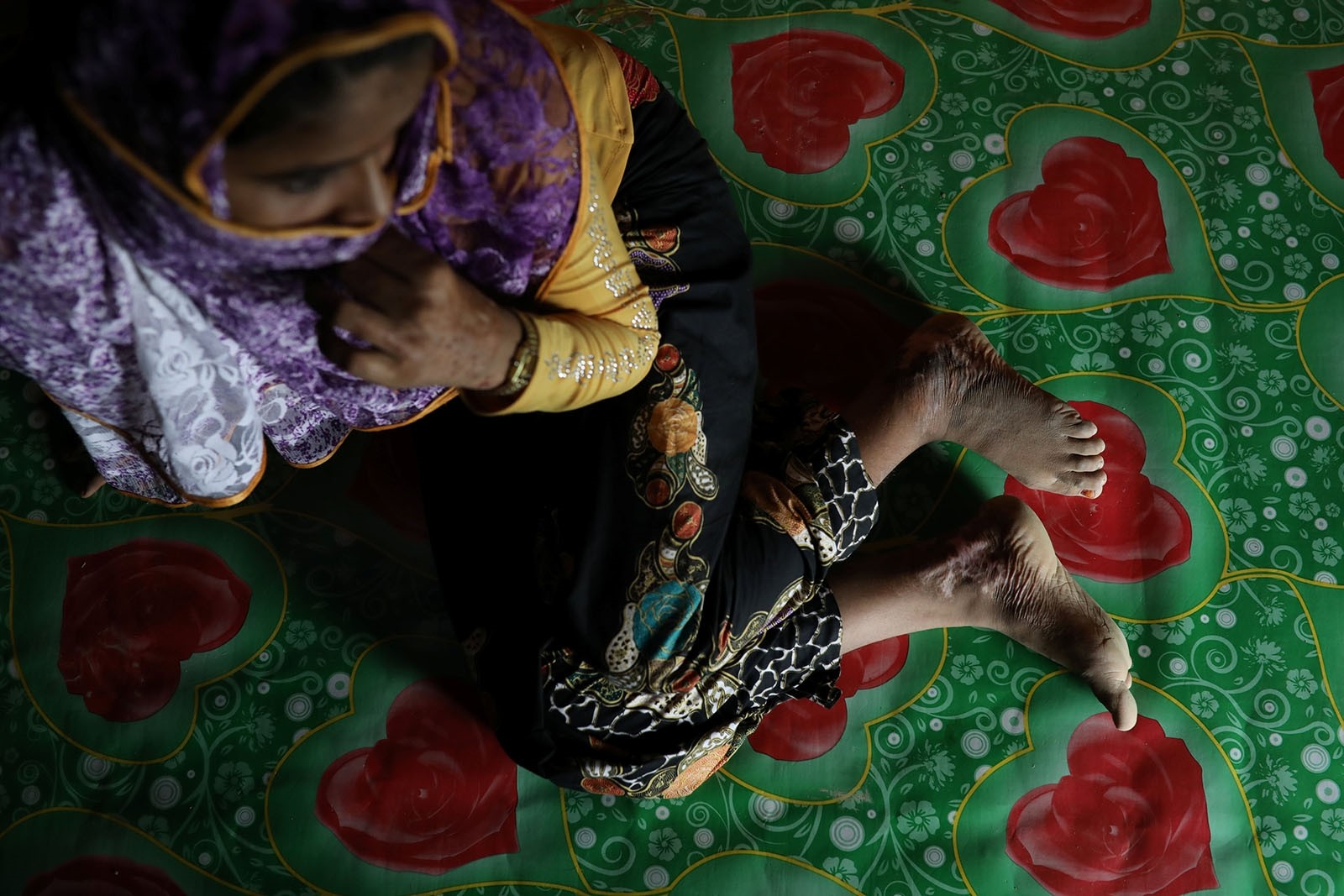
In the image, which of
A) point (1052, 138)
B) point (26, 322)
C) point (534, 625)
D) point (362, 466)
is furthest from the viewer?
point (1052, 138)

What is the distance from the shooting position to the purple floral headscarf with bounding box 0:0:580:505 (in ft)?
1.51

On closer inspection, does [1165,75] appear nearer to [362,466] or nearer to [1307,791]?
[1307,791]

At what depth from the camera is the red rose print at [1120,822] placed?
1.10 meters

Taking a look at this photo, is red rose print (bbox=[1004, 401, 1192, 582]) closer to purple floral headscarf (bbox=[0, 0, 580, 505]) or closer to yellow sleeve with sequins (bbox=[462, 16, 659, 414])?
yellow sleeve with sequins (bbox=[462, 16, 659, 414])

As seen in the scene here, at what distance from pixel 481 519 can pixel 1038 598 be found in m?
0.64

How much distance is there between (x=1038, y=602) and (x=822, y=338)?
0.42 metres

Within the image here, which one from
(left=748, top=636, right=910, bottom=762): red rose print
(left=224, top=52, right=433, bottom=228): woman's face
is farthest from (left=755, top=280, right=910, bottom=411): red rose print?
(left=224, top=52, right=433, bottom=228): woman's face

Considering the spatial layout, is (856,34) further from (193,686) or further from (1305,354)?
(193,686)

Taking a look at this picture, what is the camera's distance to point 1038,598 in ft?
3.66

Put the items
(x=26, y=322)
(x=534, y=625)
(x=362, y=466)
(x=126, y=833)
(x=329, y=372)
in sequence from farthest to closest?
(x=362, y=466) → (x=126, y=833) → (x=534, y=625) → (x=329, y=372) → (x=26, y=322)

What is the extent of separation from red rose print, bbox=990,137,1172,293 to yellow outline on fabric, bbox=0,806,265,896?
4.02 ft

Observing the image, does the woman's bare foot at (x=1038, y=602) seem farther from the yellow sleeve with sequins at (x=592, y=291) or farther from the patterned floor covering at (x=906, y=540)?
the yellow sleeve with sequins at (x=592, y=291)

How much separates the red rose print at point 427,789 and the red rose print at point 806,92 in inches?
32.7

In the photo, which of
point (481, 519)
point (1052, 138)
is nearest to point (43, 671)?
point (481, 519)
